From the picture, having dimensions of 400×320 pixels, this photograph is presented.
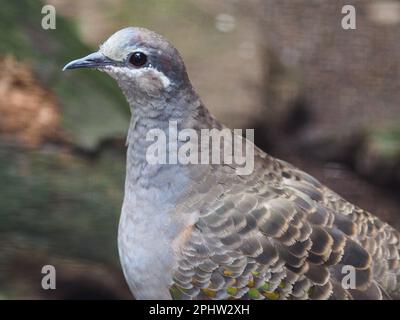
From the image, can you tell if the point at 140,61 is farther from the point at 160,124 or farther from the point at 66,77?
the point at 66,77

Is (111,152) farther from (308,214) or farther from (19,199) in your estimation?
(308,214)

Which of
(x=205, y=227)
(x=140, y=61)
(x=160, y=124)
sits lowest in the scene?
(x=205, y=227)

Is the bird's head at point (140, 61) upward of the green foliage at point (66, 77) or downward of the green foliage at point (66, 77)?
downward

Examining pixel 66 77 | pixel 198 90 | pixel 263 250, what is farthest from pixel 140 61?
pixel 198 90

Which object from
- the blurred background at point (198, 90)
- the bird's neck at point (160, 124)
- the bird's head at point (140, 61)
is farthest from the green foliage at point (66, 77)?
the bird's head at point (140, 61)

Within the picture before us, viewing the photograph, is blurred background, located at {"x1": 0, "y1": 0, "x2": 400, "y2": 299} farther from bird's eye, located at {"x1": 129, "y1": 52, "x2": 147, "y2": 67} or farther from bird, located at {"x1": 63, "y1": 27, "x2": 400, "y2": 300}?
bird's eye, located at {"x1": 129, "y1": 52, "x2": 147, "y2": 67}

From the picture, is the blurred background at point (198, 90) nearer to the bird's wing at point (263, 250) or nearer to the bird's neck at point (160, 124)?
the bird's neck at point (160, 124)

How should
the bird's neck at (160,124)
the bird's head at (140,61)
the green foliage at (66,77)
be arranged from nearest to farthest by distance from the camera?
the bird's head at (140,61) < the bird's neck at (160,124) < the green foliage at (66,77)
